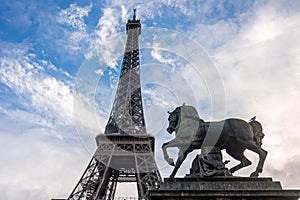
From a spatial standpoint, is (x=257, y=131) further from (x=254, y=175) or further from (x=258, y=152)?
(x=254, y=175)

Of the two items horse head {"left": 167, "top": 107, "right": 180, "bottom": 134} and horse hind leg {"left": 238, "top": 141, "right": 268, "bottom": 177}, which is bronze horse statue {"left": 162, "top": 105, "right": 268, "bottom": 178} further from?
horse head {"left": 167, "top": 107, "right": 180, "bottom": 134}

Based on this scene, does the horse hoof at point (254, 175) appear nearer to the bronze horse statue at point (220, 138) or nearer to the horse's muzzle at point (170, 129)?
the bronze horse statue at point (220, 138)

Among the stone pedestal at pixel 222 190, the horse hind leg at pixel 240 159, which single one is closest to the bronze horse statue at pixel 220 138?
the horse hind leg at pixel 240 159

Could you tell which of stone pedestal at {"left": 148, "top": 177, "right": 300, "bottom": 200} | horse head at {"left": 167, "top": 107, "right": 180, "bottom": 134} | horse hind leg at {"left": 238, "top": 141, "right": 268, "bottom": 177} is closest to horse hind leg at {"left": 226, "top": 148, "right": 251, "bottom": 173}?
horse hind leg at {"left": 238, "top": 141, "right": 268, "bottom": 177}

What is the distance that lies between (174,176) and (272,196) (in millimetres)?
2766

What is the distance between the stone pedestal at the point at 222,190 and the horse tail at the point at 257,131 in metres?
1.47

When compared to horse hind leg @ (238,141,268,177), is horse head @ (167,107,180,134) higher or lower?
higher

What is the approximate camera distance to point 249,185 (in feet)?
27.8

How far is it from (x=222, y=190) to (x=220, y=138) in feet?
6.42

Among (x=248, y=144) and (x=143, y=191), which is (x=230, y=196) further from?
(x=143, y=191)

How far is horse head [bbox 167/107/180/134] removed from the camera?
409 inches

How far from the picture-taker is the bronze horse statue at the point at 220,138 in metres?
9.45

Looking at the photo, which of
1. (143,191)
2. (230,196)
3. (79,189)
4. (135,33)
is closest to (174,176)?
(230,196)

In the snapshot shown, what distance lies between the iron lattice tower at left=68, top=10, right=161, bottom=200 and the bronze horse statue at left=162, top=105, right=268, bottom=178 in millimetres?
20320
